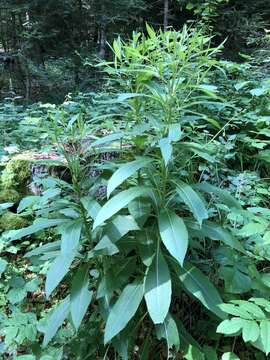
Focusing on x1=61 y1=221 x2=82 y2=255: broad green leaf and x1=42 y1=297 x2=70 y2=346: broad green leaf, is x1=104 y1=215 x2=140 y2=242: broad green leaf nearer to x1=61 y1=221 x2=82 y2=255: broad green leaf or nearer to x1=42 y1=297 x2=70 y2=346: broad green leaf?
x1=61 y1=221 x2=82 y2=255: broad green leaf

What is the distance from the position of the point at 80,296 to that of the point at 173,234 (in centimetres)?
53

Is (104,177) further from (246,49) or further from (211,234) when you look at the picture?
(246,49)

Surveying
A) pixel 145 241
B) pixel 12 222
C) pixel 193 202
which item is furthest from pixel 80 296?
pixel 12 222

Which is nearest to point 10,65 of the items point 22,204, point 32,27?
point 32,27

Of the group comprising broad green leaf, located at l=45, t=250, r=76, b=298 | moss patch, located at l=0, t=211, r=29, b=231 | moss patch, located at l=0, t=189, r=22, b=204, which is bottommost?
moss patch, located at l=0, t=211, r=29, b=231

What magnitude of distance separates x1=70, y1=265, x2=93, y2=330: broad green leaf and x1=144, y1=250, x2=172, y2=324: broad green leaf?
30 cm

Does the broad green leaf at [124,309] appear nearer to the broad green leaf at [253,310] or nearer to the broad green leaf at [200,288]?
the broad green leaf at [200,288]

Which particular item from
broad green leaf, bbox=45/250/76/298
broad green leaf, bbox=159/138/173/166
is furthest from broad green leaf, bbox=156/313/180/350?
broad green leaf, bbox=159/138/173/166

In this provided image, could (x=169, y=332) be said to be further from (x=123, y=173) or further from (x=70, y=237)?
(x=123, y=173)

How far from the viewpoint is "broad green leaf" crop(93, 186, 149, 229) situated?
60.6 inches

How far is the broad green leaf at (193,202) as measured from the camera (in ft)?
5.00

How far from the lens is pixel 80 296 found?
1.69 m

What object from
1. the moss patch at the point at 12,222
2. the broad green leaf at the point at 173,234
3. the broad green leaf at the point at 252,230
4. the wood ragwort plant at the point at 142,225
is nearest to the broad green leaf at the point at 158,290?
the wood ragwort plant at the point at 142,225

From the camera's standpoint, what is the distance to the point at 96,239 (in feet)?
6.09
